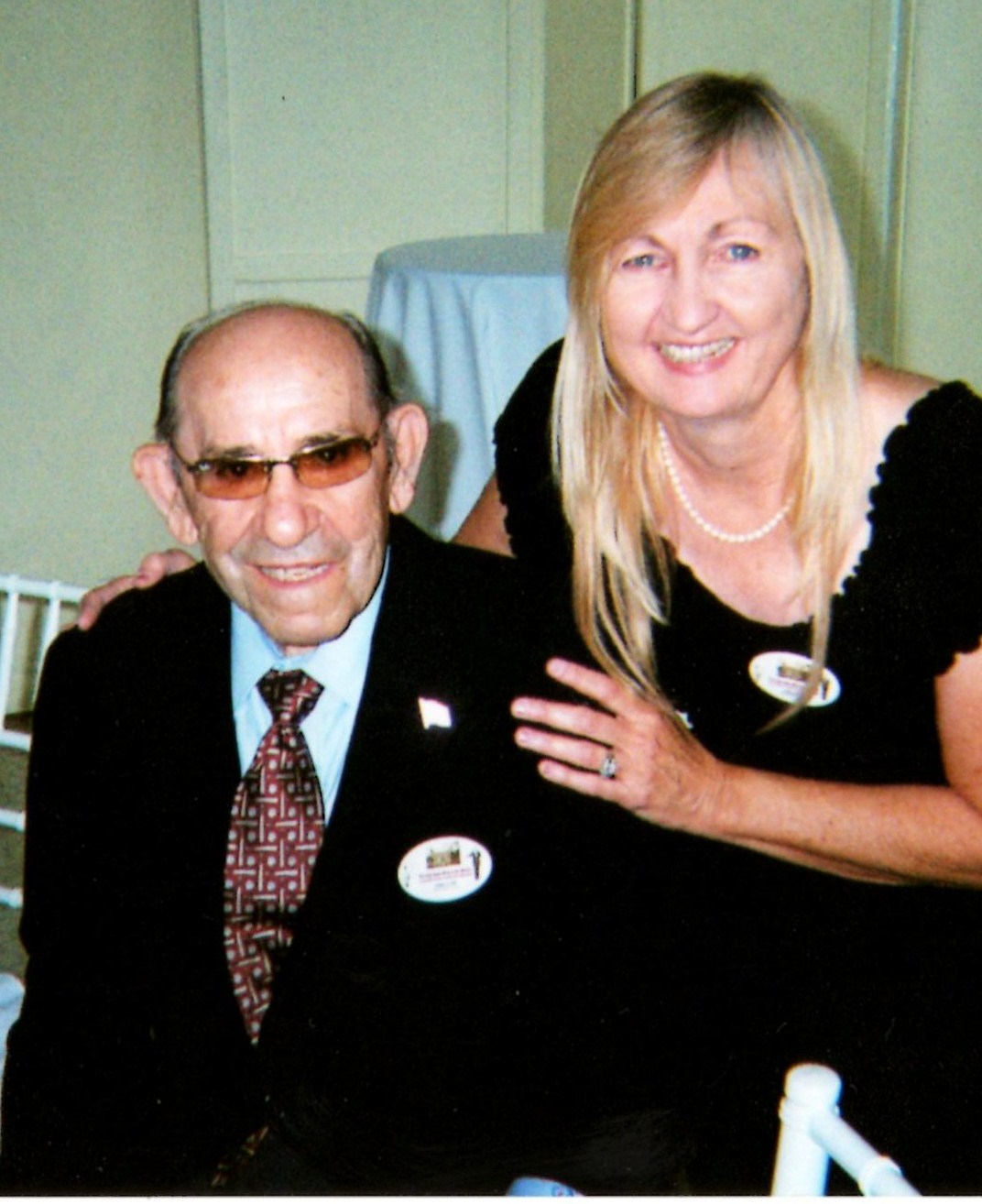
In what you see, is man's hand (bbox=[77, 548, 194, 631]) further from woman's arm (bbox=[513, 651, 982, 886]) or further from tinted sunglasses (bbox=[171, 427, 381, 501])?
woman's arm (bbox=[513, 651, 982, 886])

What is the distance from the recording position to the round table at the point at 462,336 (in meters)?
3.11

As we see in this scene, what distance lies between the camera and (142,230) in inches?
193

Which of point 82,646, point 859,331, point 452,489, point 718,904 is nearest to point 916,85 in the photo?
point 452,489

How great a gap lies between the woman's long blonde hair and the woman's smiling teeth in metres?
0.12

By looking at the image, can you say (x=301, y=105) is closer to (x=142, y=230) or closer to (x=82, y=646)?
Result: (x=142, y=230)

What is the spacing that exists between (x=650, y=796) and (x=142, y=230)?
3.95 metres

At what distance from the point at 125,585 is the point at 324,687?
1.15 feet

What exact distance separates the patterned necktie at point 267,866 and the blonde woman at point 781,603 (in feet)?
0.93

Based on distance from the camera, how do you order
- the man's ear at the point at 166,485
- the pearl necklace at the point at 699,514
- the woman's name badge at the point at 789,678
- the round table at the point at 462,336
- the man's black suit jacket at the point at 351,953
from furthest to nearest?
the round table at the point at 462,336 → the pearl necklace at the point at 699,514 → the woman's name badge at the point at 789,678 → the man's ear at the point at 166,485 → the man's black suit jacket at the point at 351,953

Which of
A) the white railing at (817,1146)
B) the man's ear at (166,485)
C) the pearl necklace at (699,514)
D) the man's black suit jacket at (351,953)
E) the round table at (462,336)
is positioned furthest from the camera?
the round table at (462,336)

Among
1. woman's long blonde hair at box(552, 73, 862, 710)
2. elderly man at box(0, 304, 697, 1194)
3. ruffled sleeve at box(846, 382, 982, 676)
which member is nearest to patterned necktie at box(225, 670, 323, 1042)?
elderly man at box(0, 304, 697, 1194)

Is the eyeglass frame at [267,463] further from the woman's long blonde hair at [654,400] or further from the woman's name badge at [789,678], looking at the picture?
the woman's name badge at [789,678]

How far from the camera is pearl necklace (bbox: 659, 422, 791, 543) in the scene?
1.86 meters

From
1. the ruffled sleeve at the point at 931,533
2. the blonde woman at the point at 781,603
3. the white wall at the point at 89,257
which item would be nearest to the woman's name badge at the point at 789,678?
the blonde woman at the point at 781,603
